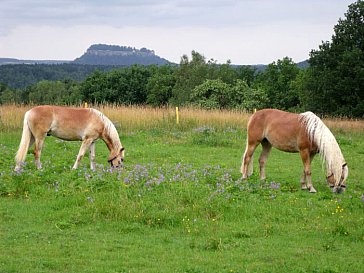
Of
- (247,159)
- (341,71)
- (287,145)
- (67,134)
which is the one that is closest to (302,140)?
(287,145)

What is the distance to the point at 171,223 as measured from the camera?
27.1ft

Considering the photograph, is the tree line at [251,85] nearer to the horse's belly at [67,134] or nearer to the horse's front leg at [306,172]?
the horse's belly at [67,134]

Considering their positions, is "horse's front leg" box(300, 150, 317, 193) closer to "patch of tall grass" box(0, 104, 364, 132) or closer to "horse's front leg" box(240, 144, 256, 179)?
"horse's front leg" box(240, 144, 256, 179)

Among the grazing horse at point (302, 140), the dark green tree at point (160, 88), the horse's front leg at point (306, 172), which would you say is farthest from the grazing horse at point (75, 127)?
the dark green tree at point (160, 88)

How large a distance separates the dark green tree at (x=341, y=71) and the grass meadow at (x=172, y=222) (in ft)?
99.0

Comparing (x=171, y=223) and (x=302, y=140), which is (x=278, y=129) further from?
(x=171, y=223)

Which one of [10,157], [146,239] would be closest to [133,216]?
[146,239]

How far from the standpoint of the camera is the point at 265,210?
902 centimetres

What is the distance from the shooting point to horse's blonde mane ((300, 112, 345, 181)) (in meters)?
10.5

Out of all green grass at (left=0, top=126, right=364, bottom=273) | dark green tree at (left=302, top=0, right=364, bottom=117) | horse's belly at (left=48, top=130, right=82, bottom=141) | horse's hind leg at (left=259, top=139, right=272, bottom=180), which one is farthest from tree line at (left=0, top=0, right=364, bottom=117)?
green grass at (left=0, top=126, right=364, bottom=273)

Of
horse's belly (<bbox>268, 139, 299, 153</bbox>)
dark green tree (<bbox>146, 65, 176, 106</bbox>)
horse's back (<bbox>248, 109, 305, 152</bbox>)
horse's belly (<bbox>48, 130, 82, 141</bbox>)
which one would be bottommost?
dark green tree (<bbox>146, 65, 176, 106</bbox>)

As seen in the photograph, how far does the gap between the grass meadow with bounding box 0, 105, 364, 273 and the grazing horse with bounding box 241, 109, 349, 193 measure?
35 centimetres

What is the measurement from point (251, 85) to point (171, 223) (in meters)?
67.5

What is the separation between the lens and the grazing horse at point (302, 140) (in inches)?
415
